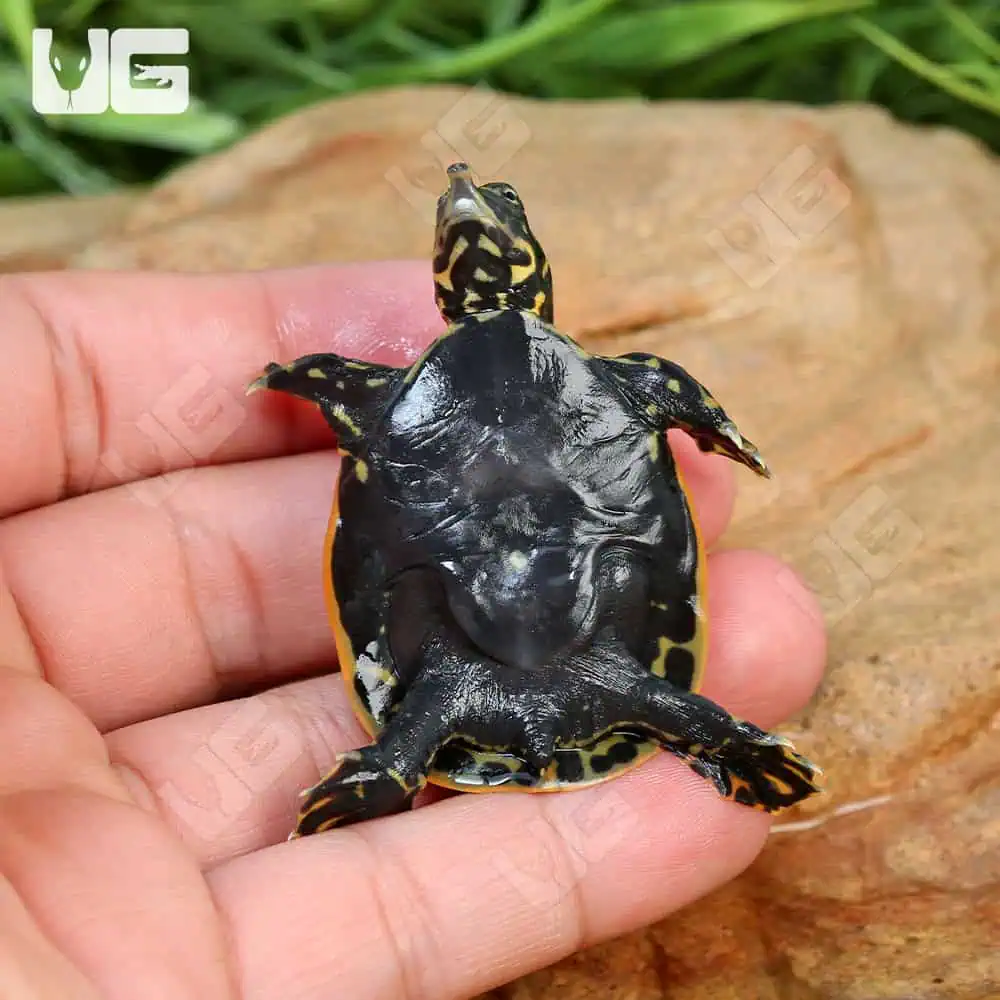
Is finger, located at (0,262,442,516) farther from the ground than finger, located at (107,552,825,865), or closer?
farther from the ground

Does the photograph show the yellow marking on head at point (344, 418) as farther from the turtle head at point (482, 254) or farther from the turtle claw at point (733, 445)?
the turtle claw at point (733, 445)

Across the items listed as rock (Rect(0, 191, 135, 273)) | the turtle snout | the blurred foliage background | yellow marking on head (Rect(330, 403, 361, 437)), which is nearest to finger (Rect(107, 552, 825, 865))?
the turtle snout

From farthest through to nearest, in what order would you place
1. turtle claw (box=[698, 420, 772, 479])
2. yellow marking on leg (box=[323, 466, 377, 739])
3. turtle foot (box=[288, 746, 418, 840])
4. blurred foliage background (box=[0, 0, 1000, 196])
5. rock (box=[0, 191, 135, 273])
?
blurred foliage background (box=[0, 0, 1000, 196]) < rock (box=[0, 191, 135, 273]) < turtle claw (box=[698, 420, 772, 479]) < yellow marking on leg (box=[323, 466, 377, 739]) < turtle foot (box=[288, 746, 418, 840])

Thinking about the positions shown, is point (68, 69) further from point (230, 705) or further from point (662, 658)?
point (662, 658)

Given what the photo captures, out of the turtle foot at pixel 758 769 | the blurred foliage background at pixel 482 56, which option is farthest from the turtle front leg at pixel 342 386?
the blurred foliage background at pixel 482 56

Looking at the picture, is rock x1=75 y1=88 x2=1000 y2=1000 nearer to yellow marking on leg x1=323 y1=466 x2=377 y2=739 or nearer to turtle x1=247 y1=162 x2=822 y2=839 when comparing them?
turtle x1=247 y1=162 x2=822 y2=839

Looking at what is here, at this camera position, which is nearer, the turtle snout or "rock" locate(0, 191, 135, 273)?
the turtle snout

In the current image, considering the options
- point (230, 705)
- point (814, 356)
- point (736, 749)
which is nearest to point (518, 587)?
point (736, 749)
